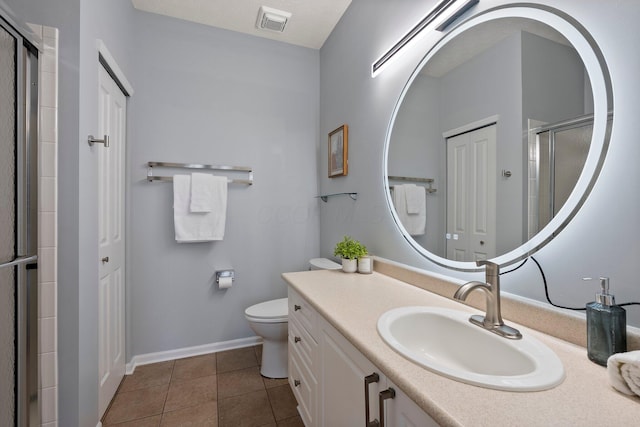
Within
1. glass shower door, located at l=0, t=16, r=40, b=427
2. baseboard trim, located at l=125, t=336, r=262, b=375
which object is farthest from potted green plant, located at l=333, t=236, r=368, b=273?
glass shower door, located at l=0, t=16, r=40, b=427

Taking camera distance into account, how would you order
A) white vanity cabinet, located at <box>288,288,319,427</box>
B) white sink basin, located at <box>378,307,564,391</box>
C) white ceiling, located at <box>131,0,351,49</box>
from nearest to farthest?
white sink basin, located at <box>378,307,564,391</box> → white vanity cabinet, located at <box>288,288,319,427</box> → white ceiling, located at <box>131,0,351,49</box>

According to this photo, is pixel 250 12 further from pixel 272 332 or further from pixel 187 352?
pixel 187 352

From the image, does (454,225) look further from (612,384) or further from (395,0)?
(395,0)

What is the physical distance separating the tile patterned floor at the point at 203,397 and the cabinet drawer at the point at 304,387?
23cm

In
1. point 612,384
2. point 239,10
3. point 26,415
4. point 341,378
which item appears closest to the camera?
point 612,384

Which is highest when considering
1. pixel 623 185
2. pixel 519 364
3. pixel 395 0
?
pixel 395 0

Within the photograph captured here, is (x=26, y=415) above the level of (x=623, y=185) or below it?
below

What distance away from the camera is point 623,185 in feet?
2.31

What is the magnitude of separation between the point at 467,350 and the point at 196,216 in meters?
1.89

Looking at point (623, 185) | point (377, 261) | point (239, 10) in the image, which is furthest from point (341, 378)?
point (239, 10)

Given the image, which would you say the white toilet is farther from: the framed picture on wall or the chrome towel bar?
the chrome towel bar

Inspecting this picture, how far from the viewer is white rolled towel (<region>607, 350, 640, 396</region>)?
0.55 metres

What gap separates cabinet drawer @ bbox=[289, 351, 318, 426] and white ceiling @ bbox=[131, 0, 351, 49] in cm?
228

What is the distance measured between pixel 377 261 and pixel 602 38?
4.11 feet
